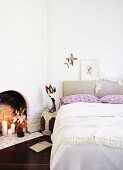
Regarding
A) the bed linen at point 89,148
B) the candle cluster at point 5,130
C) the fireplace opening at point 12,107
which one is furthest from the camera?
the fireplace opening at point 12,107

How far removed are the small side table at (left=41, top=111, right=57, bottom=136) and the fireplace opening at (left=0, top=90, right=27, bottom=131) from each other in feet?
1.17

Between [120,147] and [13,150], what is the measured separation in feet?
5.47

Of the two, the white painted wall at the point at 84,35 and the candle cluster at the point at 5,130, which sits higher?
the white painted wall at the point at 84,35

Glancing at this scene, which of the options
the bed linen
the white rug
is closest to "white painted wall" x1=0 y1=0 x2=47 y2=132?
the white rug

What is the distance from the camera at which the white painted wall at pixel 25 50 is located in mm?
3002

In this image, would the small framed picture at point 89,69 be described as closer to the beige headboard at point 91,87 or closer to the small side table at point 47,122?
the beige headboard at point 91,87

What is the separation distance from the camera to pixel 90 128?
199 cm

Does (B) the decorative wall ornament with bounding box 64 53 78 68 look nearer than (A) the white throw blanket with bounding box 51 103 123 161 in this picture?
No

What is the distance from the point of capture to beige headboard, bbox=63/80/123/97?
366 cm

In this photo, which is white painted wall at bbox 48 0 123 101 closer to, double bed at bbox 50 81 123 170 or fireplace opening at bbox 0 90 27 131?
fireplace opening at bbox 0 90 27 131

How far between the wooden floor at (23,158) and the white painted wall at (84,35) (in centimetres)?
147

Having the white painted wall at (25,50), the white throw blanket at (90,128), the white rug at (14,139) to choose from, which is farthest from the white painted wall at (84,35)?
the white throw blanket at (90,128)

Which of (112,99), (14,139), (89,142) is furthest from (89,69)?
(89,142)

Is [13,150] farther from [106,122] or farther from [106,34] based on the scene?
[106,34]
